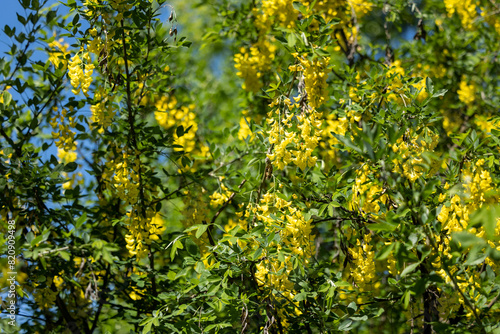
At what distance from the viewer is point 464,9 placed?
12.6 ft

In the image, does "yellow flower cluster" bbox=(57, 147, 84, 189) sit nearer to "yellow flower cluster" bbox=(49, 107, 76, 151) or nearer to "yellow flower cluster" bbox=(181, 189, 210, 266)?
"yellow flower cluster" bbox=(49, 107, 76, 151)

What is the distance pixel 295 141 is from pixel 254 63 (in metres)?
1.54

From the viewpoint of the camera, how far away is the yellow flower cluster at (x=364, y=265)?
1.86 m

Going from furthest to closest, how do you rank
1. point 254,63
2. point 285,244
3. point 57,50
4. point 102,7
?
point 254,63 → point 57,50 → point 102,7 → point 285,244

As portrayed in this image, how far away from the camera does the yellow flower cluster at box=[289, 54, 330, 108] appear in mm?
1881

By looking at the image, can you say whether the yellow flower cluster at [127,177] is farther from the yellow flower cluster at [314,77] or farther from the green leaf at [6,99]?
the yellow flower cluster at [314,77]

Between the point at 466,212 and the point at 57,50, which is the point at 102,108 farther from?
the point at 466,212

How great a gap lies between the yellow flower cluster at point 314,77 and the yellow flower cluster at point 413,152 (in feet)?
1.21

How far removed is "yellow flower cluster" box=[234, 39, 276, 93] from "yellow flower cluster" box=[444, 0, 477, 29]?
61.6 inches

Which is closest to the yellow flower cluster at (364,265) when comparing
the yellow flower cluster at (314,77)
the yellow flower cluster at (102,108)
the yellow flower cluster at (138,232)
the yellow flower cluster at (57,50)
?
the yellow flower cluster at (314,77)

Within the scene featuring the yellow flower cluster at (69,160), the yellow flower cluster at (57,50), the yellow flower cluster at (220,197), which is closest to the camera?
the yellow flower cluster at (220,197)

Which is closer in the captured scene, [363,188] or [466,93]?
[363,188]

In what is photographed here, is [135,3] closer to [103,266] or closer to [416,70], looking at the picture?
[103,266]

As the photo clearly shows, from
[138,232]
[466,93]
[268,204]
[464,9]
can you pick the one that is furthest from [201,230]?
[464,9]
